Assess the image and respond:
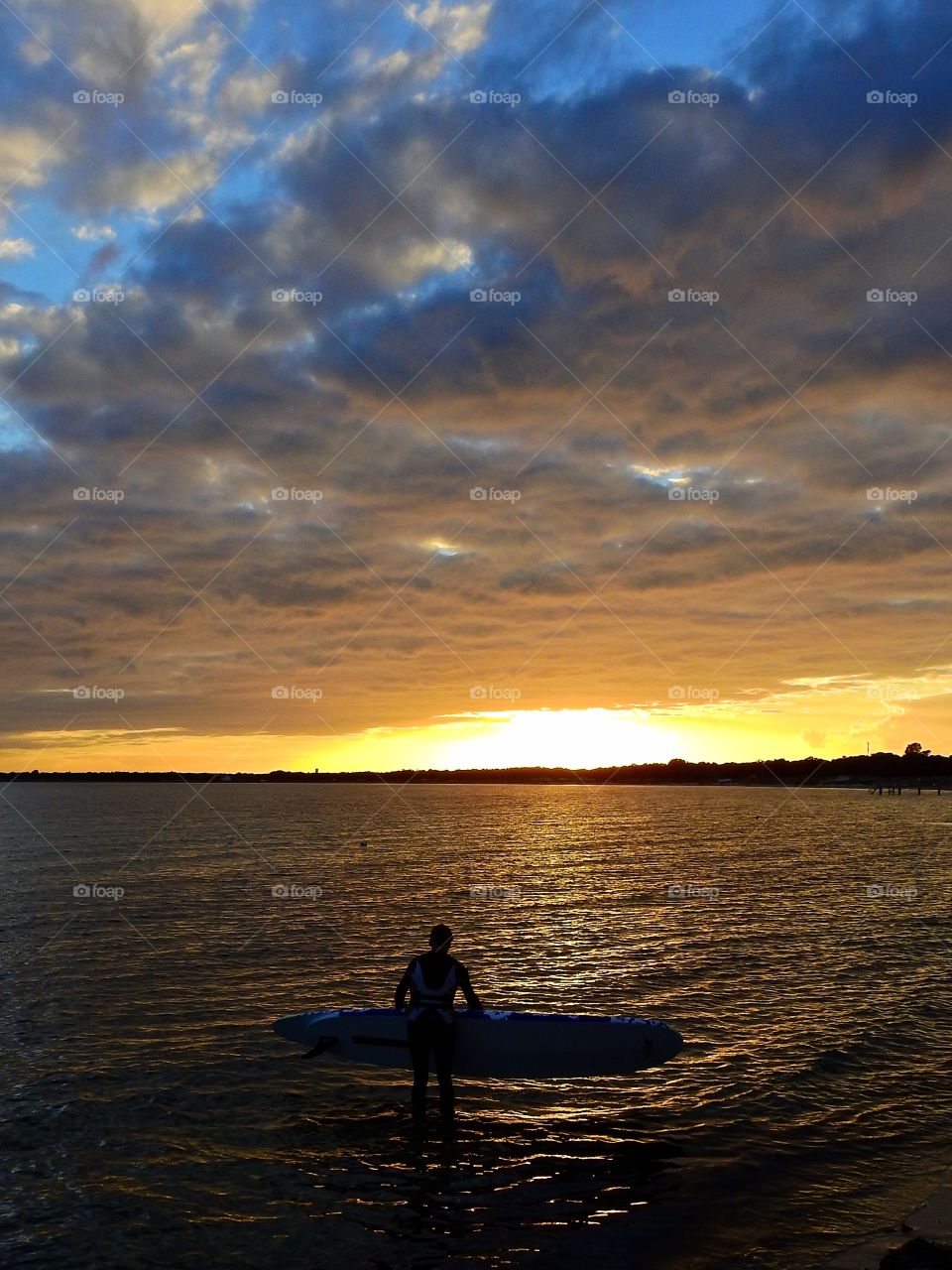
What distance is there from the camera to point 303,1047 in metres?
19.2

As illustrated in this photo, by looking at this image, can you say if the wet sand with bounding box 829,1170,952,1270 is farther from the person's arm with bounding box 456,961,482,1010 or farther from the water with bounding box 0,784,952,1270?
the person's arm with bounding box 456,961,482,1010

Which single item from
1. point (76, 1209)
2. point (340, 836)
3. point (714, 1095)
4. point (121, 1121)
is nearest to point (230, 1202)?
point (76, 1209)

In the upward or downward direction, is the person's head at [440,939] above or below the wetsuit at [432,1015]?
Answer: above

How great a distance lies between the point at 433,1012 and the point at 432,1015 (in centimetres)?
5

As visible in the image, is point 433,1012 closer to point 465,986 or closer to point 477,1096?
point 465,986

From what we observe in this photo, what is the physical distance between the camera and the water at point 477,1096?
39.0 ft

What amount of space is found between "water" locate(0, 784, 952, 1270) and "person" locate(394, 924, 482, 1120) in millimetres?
888

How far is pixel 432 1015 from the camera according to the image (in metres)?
14.7

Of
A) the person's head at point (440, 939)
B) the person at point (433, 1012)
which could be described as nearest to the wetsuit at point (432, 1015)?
the person at point (433, 1012)

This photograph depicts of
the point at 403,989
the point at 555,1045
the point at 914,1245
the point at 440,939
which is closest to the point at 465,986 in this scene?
the point at 440,939

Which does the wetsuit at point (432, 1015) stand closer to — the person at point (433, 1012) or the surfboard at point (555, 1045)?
the person at point (433, 1012)

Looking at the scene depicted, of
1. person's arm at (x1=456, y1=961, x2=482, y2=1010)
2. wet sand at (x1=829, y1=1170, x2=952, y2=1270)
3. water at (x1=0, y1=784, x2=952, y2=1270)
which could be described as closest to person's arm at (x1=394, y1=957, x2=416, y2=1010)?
person's arm at (x1=456, y1=961, x2=482, y2=1010)

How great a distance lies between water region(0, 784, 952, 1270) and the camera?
1188cm

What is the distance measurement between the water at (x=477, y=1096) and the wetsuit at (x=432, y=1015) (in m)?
0.90
